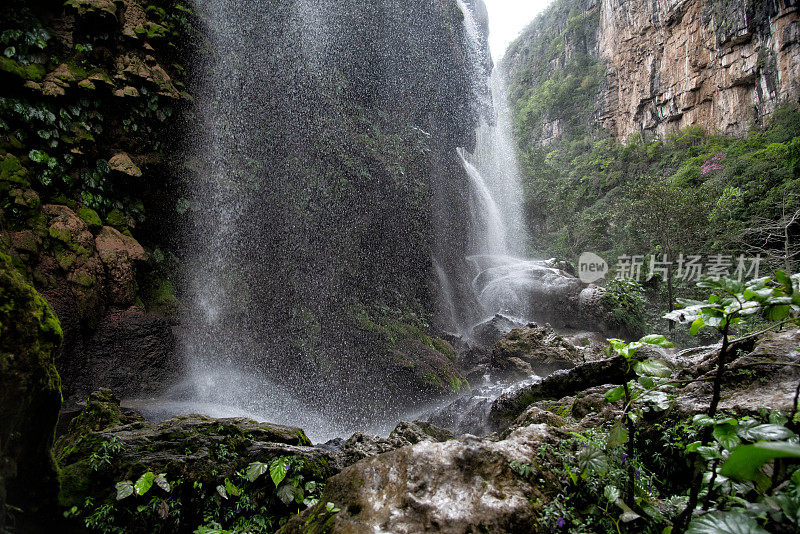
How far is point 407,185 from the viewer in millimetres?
9781

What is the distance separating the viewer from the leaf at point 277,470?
2.10 meters

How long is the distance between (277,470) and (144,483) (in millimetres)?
709

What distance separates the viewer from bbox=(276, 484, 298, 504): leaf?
210cm

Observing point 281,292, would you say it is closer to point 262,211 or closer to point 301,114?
point 262,211

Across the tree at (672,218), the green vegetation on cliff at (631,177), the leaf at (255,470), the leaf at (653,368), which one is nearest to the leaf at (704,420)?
the leaf at (653,368)

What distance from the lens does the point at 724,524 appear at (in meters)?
0.87

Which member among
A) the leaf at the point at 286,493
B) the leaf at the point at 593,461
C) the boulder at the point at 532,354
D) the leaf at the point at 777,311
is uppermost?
the leaf at the point at 777,311

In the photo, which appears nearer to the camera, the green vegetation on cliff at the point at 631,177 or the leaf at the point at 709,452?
the leaf at the point at 709,452

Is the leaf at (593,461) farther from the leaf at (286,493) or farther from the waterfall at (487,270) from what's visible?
the waterfall at (487,270)

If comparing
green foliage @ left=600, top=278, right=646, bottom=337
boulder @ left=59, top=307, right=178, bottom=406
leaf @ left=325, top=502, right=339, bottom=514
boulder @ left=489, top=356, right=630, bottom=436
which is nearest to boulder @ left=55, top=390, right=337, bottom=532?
leaf @ left=325, top=502, right=339, bottom=514

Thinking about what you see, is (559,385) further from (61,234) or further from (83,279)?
(61,234)

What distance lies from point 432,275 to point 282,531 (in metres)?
9.51

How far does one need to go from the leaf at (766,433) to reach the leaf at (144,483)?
2694mm

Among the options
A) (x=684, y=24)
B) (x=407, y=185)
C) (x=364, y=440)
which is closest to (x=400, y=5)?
(x=407, y=185)
